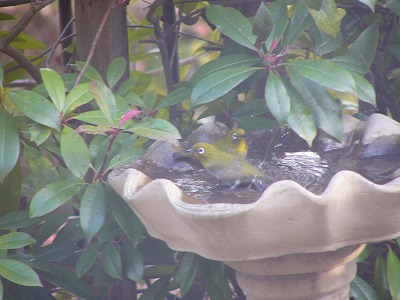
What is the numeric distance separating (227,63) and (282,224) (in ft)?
1.96

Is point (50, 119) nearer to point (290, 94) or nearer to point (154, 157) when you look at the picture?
point (154, 157)

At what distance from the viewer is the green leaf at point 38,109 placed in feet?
5.16

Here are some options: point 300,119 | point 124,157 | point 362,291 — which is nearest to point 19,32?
point 124,157

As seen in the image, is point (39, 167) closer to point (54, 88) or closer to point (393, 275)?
point (54, 88)

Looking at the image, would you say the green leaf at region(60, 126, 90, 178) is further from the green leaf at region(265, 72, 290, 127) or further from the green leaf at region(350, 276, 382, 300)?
A: the green leaf at region(350, 276, 382, 300)

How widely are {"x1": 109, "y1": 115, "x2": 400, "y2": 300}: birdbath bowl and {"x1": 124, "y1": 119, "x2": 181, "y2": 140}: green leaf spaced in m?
0.10

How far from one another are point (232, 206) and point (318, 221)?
18 cm

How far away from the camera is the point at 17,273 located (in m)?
1.58

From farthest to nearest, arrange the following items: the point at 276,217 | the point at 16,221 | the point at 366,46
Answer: the point at 366,46 < the point at 16,221 < the point at 276,217

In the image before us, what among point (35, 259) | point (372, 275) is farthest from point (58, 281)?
point (372, 275)

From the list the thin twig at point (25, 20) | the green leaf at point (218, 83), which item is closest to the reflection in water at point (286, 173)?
Result: the green leaf at point (218, 83)

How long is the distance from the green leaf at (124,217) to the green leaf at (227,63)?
40 cm

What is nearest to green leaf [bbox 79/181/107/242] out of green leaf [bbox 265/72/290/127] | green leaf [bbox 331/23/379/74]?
green leaf [bbox 265/72/290/127]

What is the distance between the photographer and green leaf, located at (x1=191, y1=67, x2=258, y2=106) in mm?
1621
